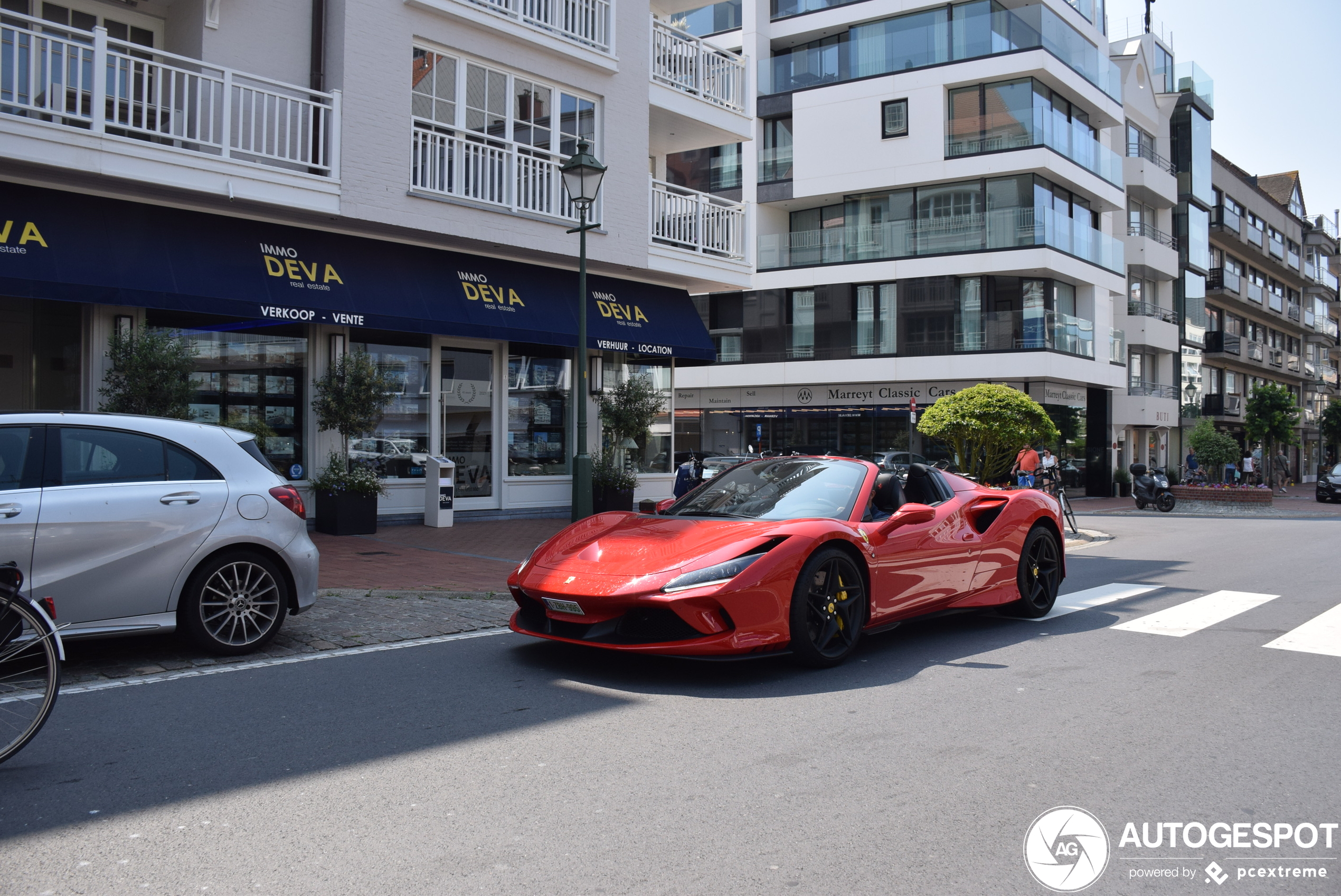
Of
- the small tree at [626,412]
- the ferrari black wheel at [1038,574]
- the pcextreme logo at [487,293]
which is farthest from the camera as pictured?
the small tree at [626,412]

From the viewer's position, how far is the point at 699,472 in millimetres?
16703

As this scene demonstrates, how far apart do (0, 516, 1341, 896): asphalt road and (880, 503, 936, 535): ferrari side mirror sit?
2.91 ft

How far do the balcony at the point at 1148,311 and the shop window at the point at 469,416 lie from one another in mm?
33028

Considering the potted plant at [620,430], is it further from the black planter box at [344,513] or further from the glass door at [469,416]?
the black planter box at [344,513]

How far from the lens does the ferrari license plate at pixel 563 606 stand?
5.91m

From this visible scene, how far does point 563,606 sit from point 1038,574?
4399 millimetres

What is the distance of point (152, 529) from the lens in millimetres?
6066

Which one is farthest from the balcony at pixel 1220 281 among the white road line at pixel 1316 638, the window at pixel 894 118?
the white road line at pixel 1316 638

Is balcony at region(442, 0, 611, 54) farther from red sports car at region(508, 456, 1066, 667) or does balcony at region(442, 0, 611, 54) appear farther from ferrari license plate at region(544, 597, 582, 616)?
ferrari license plate at region(544, 597, 582, 616)

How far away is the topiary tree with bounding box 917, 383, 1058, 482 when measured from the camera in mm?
19094

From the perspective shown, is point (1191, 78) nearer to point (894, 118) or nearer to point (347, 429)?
point (894, 118)

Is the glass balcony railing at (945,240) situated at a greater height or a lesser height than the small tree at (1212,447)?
greater

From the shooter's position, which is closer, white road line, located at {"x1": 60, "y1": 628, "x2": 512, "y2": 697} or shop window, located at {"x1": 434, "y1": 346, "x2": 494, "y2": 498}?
white road line, located at {"x1": 60, "y1": 628, "x2": 512, "y2": 697}

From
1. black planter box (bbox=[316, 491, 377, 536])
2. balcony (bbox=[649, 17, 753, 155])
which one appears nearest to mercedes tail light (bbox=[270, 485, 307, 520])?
black planter box (bbox=[316, 491, 377, 536])
